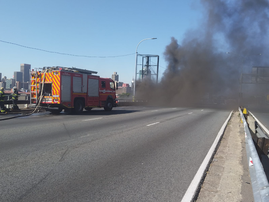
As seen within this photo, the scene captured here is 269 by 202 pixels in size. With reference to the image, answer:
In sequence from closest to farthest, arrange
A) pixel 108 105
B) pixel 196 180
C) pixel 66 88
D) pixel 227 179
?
pixel 196 180
pixel 227 179
pixel 66 88
pixel 108 105

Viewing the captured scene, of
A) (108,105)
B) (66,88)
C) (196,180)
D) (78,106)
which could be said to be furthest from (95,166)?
(108,105)

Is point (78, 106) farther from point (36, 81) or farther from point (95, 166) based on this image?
point (95, 166)

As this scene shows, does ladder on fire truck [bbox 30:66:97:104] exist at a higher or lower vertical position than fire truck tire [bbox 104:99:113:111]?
higher

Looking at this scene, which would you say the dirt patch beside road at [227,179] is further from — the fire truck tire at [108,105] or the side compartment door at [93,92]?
the fire truck tire at [108,105]

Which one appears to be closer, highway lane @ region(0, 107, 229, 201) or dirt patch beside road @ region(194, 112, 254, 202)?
highway lane @ region(0, 107, 229, 201)

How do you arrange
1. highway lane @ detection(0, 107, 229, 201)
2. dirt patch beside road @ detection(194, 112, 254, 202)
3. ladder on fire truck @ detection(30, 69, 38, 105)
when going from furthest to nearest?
ladder on fire truck @ detection(30, 69, 38, 105), dirt patch beside road @ detection(194, 112, 254, 202), highway lane @ detection(0, 107, 229, 201)

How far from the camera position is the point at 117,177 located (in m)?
4.80

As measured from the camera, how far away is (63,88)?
15.8m

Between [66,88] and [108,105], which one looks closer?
[66,88]

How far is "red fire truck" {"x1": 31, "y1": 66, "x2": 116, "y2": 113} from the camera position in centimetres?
1573

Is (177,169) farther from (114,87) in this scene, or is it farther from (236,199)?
(114,87)

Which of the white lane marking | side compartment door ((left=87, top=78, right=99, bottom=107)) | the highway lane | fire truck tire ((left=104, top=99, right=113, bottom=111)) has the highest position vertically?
side compartment door ((left=87, top=78, right=99, bottom=107))

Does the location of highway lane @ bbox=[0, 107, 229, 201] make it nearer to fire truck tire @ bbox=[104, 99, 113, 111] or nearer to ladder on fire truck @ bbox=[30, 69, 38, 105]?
ladder on fire truck @ bbox=[30, 69, 38, 105]

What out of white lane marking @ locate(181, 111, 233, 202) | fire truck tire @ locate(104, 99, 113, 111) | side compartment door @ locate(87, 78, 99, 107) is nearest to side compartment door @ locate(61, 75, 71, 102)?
Answer: side compartment door @ locate(87, 78, 99, 107)
